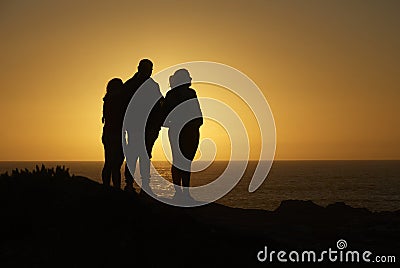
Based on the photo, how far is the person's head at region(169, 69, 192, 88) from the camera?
14.4 meters

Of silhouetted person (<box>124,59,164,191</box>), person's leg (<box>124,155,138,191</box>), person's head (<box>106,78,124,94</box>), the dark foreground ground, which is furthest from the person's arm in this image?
the dark foreground ground

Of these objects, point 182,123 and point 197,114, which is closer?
point 182,123

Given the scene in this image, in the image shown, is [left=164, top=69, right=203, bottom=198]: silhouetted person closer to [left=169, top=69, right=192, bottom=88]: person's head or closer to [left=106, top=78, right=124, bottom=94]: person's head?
[left=169, top=69, right=192, bottom=88]: person's head

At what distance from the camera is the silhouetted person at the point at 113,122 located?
13.7 m

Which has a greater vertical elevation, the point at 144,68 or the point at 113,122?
the point at 144,68

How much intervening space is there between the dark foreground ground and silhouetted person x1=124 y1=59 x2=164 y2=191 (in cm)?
207

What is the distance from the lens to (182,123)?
14.6 m

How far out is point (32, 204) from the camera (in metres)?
10.6

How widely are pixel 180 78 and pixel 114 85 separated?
179cm

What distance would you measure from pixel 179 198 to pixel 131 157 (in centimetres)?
191

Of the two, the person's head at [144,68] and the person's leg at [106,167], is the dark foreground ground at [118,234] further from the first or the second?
the person's head at [144,68]

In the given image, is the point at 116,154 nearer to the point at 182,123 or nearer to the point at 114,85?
the point at 114,85

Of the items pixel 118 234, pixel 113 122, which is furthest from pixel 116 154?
pixel 118 234

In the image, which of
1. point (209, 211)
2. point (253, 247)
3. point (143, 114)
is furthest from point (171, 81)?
point (253, 247)
